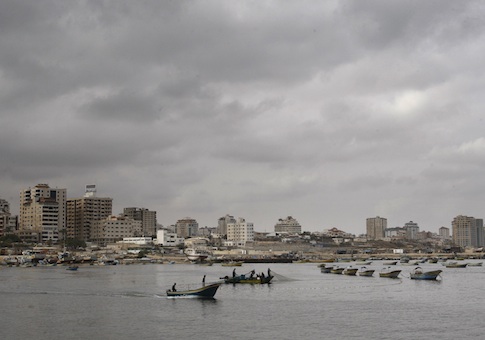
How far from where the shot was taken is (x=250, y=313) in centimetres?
6181

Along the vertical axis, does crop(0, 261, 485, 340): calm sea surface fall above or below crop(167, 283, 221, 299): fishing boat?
below

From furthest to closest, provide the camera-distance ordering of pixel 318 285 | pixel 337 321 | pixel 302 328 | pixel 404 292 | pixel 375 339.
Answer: pixel 318 285 < pixel 404 292 < pixel 337 321 < pixel 302 328 < pixel 375 339

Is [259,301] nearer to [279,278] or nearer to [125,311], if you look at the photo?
[125,311]

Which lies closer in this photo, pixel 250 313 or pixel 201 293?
pixel 250 313

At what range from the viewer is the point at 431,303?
70.9 metres

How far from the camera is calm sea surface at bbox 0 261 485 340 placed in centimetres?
5109

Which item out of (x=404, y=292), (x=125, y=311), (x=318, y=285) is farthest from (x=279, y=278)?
(x=125, y=311)

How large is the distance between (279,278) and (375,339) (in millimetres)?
58561

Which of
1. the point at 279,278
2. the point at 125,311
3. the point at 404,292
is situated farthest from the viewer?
the point at 279,278

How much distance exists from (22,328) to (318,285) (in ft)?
176

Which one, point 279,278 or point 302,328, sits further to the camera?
point 279,278

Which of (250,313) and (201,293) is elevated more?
(201,293)

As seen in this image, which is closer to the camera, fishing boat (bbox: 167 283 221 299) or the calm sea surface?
the calm sea surface

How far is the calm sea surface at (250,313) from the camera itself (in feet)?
168
